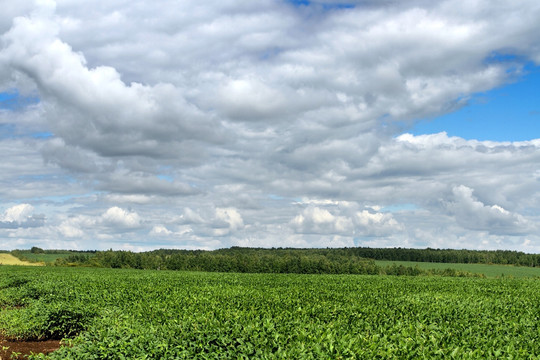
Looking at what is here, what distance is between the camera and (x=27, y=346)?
20609 millimetres

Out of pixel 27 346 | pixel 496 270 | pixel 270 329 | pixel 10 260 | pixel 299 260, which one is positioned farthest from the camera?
pixel 10 260

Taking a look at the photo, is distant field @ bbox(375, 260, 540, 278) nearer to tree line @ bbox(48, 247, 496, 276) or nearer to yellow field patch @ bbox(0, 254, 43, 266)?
tree line @ bbox(48, 247, 496, 276)

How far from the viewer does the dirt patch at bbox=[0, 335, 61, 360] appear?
19.5 m

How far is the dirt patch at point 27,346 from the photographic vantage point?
19.5 meters

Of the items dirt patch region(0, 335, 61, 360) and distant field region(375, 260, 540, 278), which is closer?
dirt patch region(0, 335, 61, 360)

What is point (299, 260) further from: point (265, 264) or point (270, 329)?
point (270, 329)

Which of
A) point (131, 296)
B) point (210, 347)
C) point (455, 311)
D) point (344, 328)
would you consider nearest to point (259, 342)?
point (210, 347)

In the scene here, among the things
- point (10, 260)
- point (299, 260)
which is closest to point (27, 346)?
point (299, 260)

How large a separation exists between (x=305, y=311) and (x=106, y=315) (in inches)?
358

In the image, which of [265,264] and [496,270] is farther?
[496,270]

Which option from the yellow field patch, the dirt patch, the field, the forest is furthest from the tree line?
the dirt patch

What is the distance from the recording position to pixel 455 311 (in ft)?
64.6

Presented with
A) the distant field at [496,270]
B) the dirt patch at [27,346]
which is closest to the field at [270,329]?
the dirt patch at [27,346]

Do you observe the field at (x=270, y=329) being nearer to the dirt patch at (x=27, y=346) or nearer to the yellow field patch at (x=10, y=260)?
the dirt patch at (x=27, y=346)
